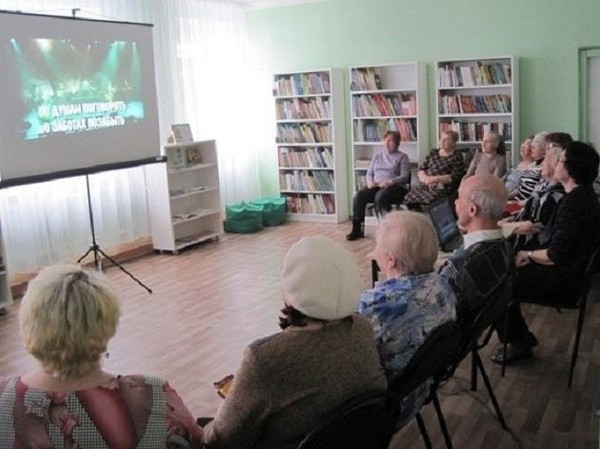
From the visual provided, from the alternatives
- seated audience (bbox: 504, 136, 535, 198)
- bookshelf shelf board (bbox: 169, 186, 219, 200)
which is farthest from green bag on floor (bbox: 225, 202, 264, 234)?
seated audience (bbox: 504, 136, 535, 198)

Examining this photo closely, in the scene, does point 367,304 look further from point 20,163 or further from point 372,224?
point 372,224

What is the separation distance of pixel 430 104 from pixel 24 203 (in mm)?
4435

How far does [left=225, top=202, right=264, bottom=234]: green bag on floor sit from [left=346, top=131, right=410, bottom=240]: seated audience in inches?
47.6

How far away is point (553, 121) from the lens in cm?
721

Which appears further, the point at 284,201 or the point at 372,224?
the point at 284,201

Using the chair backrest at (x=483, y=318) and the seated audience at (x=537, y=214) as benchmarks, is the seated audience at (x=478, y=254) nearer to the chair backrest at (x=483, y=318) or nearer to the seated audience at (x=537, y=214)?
the chair backrest at (x=483, y=318)

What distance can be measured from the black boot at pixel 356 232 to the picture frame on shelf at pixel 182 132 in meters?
1.95

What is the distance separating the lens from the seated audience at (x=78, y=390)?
1526 millimetres

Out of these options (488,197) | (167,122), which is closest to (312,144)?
(167,122)

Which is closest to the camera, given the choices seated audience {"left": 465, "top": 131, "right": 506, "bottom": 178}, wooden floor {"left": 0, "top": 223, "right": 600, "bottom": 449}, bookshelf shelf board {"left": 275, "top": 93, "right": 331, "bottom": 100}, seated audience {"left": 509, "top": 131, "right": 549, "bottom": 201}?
wooden floor {"left": 0, "top": 223, "right": 600, "bottom": 449}

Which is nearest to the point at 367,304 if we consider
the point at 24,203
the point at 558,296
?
the point at 558,296

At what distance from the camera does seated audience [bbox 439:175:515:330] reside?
2693 mm

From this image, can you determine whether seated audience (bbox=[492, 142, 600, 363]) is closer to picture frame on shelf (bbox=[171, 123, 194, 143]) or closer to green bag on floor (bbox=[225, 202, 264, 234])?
picture frame on shelf (bbox=[171, 123, 194, 143])

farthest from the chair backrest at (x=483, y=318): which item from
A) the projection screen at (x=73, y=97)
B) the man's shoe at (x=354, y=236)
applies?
the man's shoe at (x=354, y=236)
